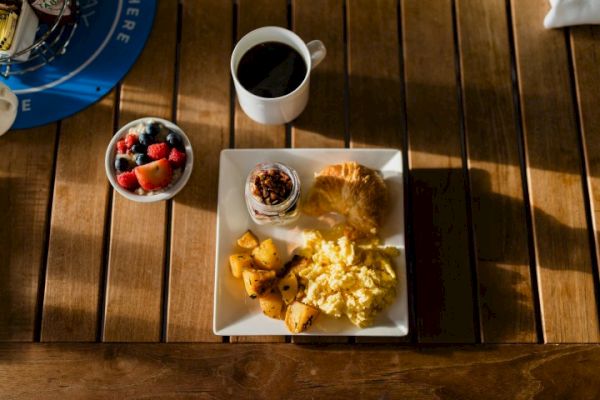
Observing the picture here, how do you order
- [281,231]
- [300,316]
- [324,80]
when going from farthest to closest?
[324,80] < [281,231] < [300,316]

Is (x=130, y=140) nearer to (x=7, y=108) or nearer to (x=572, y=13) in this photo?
(x=7, y=108)

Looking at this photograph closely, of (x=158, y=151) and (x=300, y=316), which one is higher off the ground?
(x=158, y=151)

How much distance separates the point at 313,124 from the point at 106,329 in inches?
24.9

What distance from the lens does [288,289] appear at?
1101 millimetres

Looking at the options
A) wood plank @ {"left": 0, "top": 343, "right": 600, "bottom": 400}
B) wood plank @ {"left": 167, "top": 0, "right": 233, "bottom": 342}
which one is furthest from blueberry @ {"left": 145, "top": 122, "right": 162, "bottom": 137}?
wood plank @ {"left": 0, "top": 343, "right": 600, "bottom": 400}

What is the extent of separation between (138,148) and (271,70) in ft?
1.03

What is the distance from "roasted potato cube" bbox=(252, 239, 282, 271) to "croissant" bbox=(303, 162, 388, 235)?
11 cm

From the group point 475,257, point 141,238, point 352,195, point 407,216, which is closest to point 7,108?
point 141,238

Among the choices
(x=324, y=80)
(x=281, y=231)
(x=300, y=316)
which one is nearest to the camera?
(x=300, y=316)

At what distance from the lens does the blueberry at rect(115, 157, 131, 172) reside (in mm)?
1115

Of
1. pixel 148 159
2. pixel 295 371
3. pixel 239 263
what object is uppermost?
pixel 148 159

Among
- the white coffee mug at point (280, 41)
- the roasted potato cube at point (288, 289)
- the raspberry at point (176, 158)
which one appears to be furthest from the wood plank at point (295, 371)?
the white coffee mug at point (280, 41)

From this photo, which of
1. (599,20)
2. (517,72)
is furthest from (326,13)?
(599,20)

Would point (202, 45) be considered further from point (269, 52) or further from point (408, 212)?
point (408, 212)
